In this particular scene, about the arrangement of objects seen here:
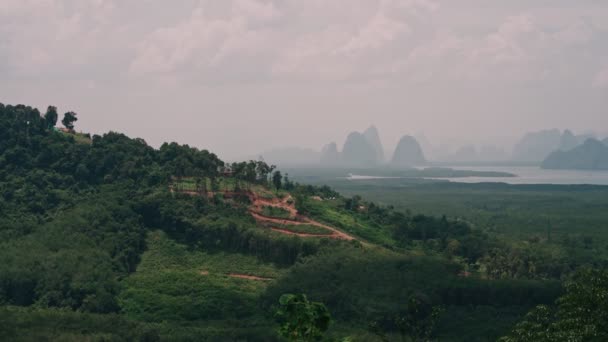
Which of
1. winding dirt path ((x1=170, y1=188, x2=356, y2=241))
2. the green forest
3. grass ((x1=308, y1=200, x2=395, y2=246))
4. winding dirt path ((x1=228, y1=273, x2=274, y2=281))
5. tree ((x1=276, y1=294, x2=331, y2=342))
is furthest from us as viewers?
grass ((x1=308, y1=200, x2=395, y2=246))

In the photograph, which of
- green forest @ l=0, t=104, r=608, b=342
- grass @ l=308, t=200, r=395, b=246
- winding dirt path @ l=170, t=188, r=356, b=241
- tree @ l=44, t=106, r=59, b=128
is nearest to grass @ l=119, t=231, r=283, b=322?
green forest @ l=0, t=104, r=608, b=342

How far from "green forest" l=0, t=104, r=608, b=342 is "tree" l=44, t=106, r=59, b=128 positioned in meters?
0.14

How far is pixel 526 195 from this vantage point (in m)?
147

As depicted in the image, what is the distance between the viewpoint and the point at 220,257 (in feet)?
187

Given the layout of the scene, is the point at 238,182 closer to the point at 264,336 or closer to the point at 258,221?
the point at 258,221

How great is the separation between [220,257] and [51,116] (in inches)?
1326

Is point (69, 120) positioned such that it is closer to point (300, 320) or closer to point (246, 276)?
point (246, 276)

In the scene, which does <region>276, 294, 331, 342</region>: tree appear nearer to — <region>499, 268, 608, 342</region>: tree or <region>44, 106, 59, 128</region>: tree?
<region>499, 268, 608, 342</region>: tree

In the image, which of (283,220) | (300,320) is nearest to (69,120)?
(283,220)

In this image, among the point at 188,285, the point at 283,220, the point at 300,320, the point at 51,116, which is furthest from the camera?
the point at 51,116

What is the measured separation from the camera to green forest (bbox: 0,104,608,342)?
41781 mm

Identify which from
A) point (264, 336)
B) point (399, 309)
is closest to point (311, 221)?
point (399, 309)

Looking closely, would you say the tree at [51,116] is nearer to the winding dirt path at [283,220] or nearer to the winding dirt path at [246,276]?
the winding dirt path at [283,220]

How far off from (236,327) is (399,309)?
39.2ft
